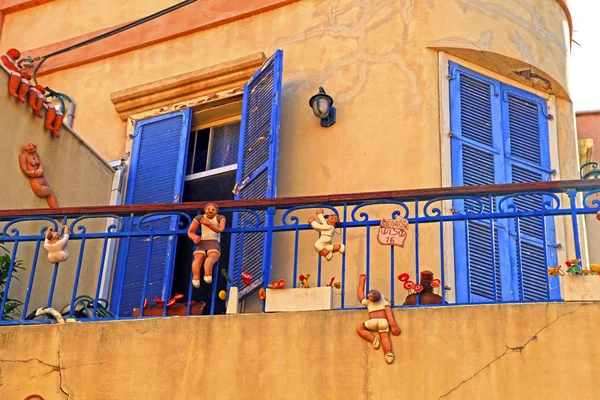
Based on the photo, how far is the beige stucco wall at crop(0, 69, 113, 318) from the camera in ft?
28.6

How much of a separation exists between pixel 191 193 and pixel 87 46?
206 cm

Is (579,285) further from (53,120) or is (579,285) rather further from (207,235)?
(53,120)

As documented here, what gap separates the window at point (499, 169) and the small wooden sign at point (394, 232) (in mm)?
1229

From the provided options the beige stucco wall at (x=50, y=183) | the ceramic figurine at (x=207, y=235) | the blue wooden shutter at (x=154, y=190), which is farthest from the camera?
the blue wooden shutter at (x=154, y=190)

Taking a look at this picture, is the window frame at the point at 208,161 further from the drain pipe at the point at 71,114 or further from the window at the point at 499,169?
the window at the point at 499,169

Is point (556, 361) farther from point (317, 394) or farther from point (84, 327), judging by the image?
point (84, 327)

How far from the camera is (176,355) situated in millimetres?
6934

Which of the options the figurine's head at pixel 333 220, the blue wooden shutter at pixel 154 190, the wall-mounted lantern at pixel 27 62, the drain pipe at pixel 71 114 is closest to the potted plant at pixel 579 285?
the figurine's head at pixel 333 220

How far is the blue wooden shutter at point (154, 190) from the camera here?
30.3 feet

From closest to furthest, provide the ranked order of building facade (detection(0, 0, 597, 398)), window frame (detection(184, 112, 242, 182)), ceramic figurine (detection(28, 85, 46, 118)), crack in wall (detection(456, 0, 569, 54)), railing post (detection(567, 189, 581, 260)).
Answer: railing post (detection(567, 189, 581, 260)) → building facade (detection(0, 0, 597, 398)) → ceramic figurine (detection(28, 85, 46, 118)) → crack in wall (detection(456, 0, 569, 54)) → window frame (detection(184, 112, 242, 182))

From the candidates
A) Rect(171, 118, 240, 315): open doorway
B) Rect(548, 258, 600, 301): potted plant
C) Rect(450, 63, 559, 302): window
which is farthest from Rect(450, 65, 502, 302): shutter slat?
Rect(171, 118, 240, 315): open doorway

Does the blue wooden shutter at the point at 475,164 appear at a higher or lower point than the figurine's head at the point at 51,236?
higher

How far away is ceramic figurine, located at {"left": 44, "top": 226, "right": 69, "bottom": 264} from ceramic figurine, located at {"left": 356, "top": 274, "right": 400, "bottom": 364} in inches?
85.1

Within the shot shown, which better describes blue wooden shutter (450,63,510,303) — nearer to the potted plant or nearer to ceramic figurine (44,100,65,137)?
the potted plant
